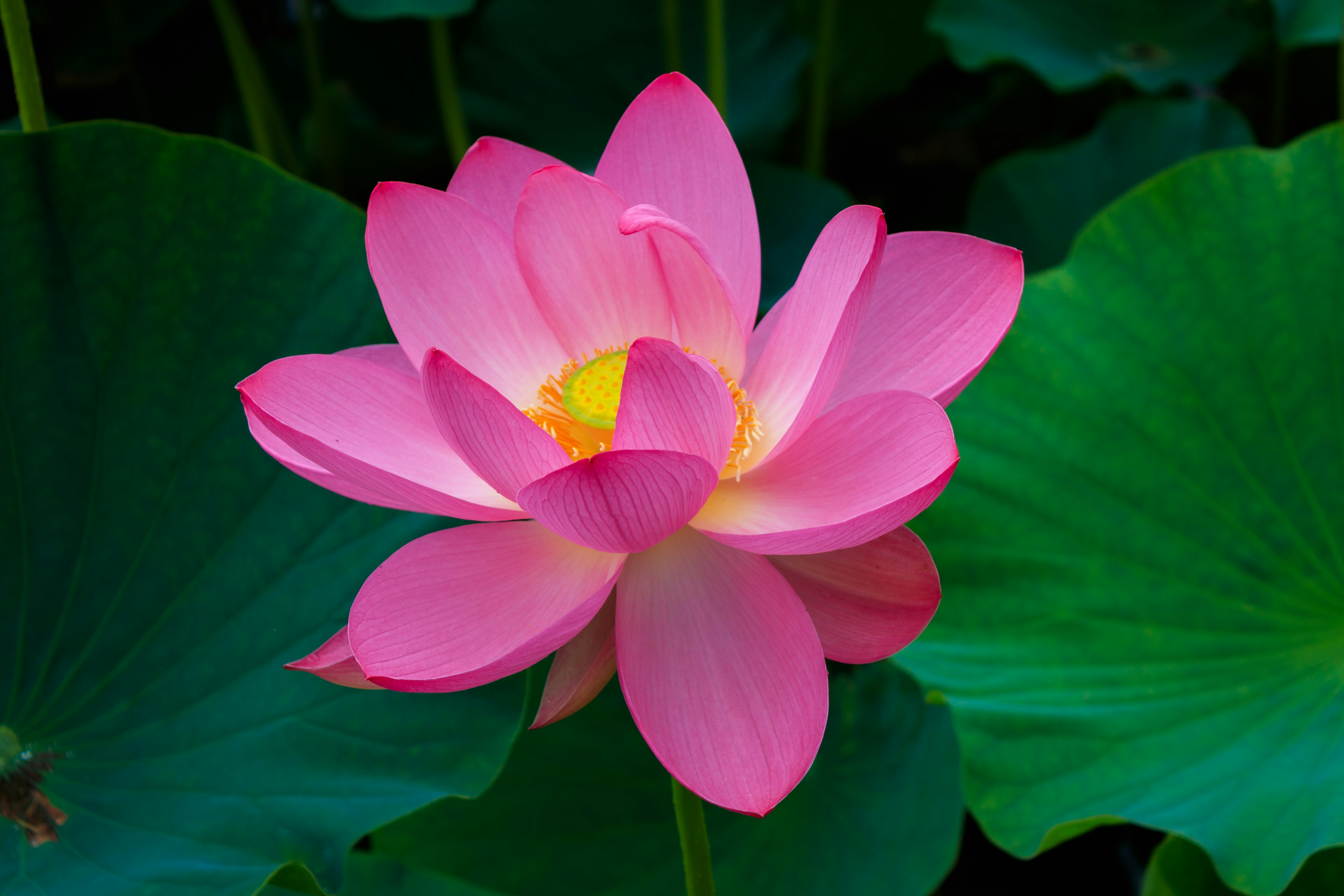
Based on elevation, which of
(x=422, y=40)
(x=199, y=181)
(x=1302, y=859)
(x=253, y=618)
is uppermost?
(x=199, y=181)

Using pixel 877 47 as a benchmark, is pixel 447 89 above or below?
above

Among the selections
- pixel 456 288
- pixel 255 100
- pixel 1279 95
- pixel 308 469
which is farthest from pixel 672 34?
pixel 308 469

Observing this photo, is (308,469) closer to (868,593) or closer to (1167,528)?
(868,593)

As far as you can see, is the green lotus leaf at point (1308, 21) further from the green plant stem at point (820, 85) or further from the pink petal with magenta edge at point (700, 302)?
the pink petal with magenta edge at point (700, 302)

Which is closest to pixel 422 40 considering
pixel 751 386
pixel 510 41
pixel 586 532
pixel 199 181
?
pixel 510 41

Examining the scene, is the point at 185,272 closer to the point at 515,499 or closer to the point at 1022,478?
the point at 515,499

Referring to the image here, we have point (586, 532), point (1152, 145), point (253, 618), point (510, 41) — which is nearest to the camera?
point (586, 532)

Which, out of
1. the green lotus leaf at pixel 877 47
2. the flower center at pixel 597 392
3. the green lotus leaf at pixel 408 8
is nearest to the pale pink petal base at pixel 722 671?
the flower center at pixel 597 392
